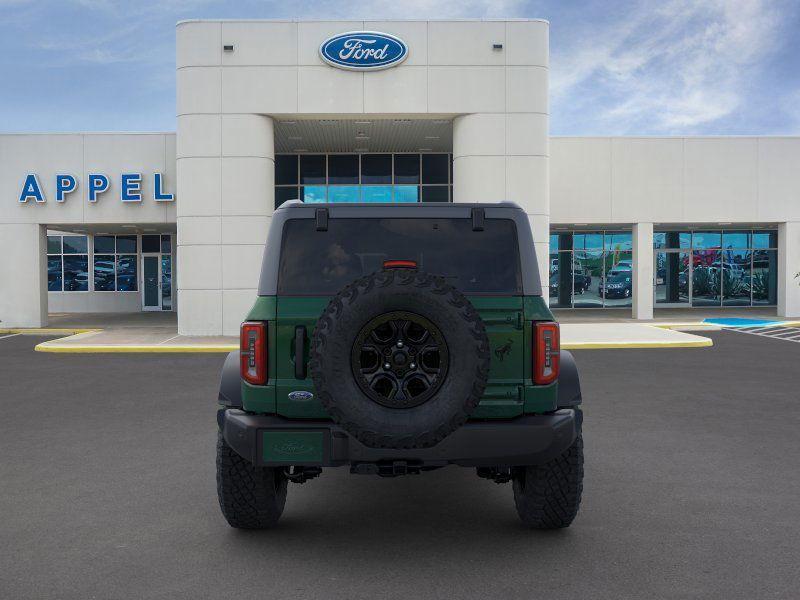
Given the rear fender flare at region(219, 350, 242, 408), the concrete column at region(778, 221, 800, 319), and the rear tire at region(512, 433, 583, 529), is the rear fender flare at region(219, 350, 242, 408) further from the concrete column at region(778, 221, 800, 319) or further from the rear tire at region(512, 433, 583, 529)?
the concrete column at region(778, 221, 800, 319)

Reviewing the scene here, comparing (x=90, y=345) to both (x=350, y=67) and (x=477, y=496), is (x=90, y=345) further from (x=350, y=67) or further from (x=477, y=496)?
(x=477, y=496)

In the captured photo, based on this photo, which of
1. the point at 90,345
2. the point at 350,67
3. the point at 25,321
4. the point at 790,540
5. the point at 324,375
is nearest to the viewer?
the point at 324,375

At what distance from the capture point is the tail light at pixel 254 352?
399 cm

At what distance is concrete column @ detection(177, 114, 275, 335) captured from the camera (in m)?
18.5

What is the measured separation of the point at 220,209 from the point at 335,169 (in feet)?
21.8

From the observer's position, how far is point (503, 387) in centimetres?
401

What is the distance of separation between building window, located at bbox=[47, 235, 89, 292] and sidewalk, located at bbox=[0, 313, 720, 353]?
9293 millimetres

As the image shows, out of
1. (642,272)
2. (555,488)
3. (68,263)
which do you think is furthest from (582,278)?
(555,488)

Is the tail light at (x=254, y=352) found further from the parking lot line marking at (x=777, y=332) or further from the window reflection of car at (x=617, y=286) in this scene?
the window reflection of car at (x=617, y=286)

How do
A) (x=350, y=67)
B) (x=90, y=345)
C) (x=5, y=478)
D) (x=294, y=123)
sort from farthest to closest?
(x=294, y=123), (x=350, y=67), (x=90, y=345), (x=5, y=478)

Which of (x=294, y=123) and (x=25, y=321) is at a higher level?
(x=294, y=123)

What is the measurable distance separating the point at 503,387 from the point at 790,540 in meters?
2.11

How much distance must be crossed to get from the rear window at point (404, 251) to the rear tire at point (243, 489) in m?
1.20

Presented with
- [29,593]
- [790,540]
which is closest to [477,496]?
[790,540]
